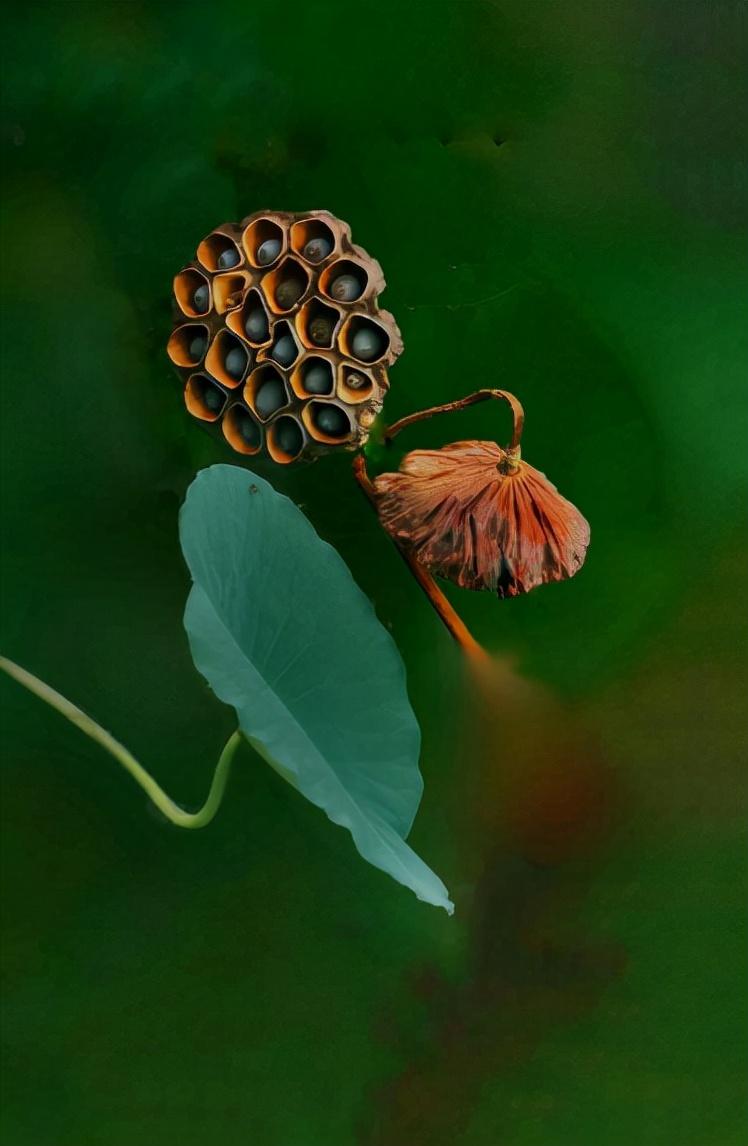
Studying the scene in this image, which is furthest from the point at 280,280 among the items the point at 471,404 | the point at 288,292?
the point at 471,404

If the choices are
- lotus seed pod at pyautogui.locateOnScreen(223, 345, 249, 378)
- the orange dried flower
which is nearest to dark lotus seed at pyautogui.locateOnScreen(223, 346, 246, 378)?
lotus seed pod at pyautogui.locateOnScreen(223, 345, 249, 378)

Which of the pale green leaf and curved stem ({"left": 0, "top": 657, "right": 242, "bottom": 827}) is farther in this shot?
curved stem ({"left": 0, "top": 657, "right": 242, "bottom": 827})

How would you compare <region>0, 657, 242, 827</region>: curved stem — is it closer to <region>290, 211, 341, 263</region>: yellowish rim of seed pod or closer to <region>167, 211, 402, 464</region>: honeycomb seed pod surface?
<region>167, 211, 402, 464</region>: honeycomb seed pod surface

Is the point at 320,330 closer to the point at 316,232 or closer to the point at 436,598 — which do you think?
the point at 316,232

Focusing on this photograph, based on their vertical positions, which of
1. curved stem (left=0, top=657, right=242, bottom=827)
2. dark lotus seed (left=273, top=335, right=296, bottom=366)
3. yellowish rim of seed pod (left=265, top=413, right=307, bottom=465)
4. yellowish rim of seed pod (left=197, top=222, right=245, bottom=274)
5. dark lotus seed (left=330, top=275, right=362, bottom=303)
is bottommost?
curved stem (left=0, top=657, right=242, bottom=827)

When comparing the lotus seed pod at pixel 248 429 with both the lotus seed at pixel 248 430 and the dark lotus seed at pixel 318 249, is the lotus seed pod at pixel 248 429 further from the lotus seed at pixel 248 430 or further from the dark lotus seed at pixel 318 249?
the dark lotus seed at pixel 318 249

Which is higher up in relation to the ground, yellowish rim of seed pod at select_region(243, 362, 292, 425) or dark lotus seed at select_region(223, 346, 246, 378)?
dark lotus seed at select_region(223, 346, 246, 378)
